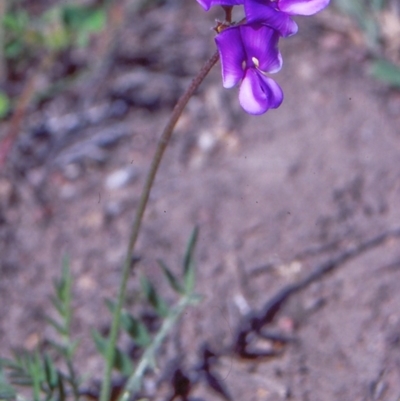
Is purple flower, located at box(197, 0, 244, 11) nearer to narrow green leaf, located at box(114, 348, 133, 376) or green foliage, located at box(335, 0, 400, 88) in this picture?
narrow green leaf, located at box(114, 348, 133, 376)

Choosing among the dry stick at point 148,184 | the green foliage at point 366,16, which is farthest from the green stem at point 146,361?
the green foliage at point 366,16

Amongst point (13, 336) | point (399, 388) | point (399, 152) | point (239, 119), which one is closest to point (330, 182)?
point (399, 152)

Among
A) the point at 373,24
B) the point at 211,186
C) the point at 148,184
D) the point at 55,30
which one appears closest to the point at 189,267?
the point at 148,184

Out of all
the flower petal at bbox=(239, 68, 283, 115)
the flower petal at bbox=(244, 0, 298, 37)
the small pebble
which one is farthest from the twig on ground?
the flower petal at bbox=(244, 0, 298, 37)

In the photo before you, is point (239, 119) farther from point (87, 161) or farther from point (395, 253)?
point (395, 253)

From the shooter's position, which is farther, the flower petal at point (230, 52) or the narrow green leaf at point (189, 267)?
the narrow green leaf at point (189, 267)

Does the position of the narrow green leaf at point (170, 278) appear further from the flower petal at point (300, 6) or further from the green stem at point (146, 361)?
the flower petal at point (300, 6)
